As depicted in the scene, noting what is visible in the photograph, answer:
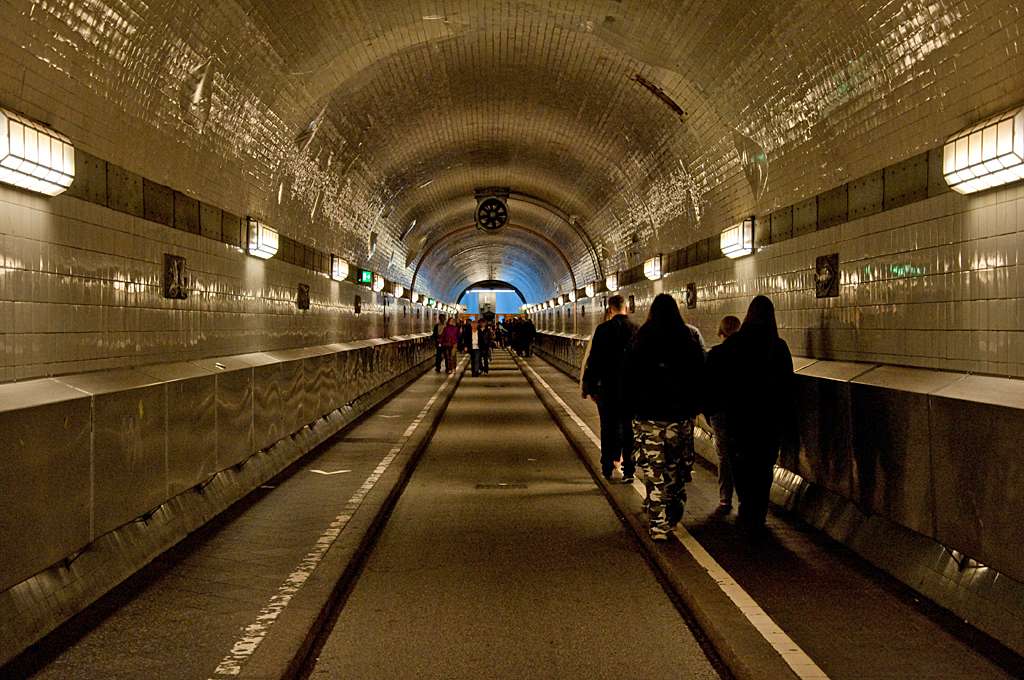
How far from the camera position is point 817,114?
8.52m

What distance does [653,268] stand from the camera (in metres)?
17.2

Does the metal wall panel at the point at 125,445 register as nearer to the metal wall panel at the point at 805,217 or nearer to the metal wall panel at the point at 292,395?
the metal wall panel at the point at 292,395

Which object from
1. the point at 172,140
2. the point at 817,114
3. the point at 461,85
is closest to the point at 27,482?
the point at 172,140

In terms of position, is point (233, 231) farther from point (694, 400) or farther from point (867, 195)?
point (867, 195)

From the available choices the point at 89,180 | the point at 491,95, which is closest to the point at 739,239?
the point at 491,95

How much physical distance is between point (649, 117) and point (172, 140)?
771 centimetres

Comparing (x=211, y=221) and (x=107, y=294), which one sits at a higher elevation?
(x=211, y=221)

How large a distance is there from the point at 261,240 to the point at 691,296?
6719 millimetres

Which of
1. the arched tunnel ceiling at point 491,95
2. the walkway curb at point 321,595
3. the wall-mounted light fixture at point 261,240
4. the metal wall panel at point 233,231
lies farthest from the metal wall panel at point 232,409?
the wall-mounted light fixture at point 261,240

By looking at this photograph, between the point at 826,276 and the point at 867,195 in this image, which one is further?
the point at 826,276

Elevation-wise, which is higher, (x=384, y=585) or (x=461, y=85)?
(x=461, y=85)

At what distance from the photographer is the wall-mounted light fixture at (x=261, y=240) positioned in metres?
11.1

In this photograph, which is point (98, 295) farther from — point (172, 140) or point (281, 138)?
point (281, 138)

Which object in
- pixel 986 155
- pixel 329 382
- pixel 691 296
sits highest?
pixel 986 155
